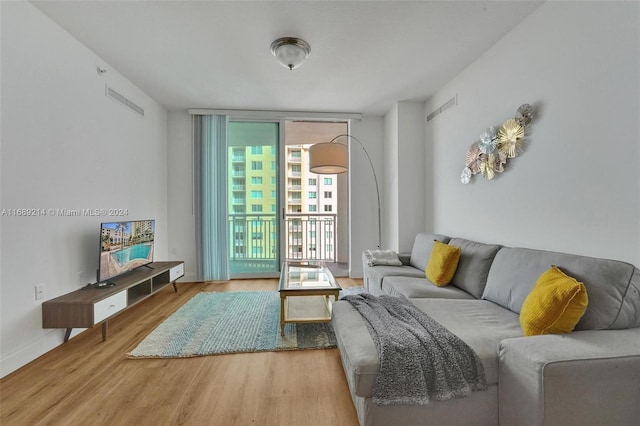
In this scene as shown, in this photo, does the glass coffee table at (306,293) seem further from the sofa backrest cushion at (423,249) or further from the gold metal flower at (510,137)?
the gold metal flower at (510,137)

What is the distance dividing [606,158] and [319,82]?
8.71 feet

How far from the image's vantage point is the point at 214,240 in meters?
4.32

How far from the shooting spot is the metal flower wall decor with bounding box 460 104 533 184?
7.30 ft

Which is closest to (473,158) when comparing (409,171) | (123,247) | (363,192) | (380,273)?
(409,171)

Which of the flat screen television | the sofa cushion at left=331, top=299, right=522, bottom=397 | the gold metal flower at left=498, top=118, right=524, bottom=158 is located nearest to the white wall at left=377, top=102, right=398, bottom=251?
the gold metal flower at left=498, top=118, right=524, bottom=158

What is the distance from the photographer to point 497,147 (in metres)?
2.50

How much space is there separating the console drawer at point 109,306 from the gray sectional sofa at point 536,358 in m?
1.91

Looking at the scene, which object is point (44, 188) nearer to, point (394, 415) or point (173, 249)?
point (173, 249)

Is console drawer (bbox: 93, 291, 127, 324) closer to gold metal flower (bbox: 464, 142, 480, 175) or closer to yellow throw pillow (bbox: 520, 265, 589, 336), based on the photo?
yellow throw pillow (bbox: 520, 265, 589, 336)

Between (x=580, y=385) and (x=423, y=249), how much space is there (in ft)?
6.88

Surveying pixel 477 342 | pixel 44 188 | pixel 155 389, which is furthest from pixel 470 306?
pixel 44 188

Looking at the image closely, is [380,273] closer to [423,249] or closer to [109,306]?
[423,249]

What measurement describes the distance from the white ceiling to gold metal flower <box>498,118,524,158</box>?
0.82 metres

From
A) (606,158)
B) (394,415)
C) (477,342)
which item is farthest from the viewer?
(606,158)
